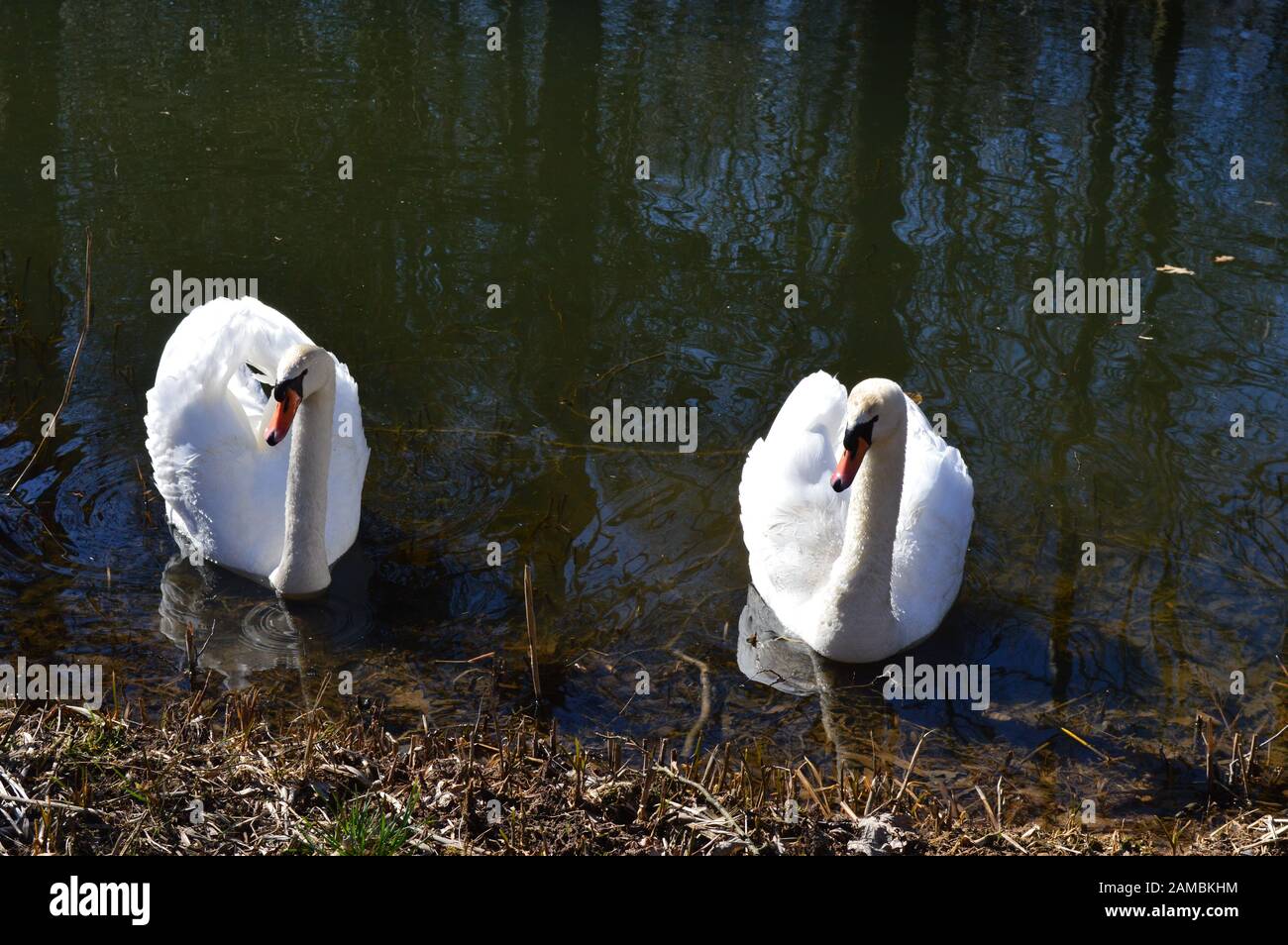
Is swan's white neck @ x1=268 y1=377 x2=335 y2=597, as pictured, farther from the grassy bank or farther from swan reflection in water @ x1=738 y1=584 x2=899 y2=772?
swan reflection in water @ x1=738 y1=584 x2=899 y2=772

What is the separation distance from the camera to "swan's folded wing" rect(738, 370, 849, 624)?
6.72 metres

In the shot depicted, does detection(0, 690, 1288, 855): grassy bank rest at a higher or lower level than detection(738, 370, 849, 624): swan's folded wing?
lower

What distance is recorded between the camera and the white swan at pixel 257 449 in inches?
260

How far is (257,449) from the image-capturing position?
712 cm

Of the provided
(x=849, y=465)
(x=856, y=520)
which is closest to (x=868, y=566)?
(x=856, y=520)

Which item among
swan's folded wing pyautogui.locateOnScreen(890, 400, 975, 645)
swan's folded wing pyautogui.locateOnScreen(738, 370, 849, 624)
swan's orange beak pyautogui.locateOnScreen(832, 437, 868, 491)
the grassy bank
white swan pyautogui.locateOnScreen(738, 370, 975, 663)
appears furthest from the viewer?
swan's folded wing pyautogui.locateOnScreen(738, 370, 849, 624)

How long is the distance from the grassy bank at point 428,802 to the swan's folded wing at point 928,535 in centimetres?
136

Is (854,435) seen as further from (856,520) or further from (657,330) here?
(657,330)

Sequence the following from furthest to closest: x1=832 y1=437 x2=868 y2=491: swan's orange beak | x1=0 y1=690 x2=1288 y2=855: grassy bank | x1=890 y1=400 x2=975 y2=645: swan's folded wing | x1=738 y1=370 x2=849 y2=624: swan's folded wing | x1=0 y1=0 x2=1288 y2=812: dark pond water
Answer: x1=738 y1=370 x2=849 y2=624: swan's folded wing
x1=890 y1=400 x2=975 y2=645: swan's folded wing
x1=0 y1=0 x2=1288 y2=812: dark pond water
x1=832 y1=437 x2=868 y2=491: swan's orange beak
x1=0 y1=690 x2=1288 y2=855: grassy bank

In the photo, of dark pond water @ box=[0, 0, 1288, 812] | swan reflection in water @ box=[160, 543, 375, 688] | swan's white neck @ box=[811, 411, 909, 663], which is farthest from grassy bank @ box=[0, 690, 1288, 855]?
swan's white neck @ box=[811, 411, 909, 663]

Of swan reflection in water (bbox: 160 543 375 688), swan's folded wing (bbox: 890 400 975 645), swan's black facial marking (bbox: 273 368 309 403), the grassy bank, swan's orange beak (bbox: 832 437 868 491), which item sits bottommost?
the grassy bank

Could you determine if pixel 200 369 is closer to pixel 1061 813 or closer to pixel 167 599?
pixel 167 599

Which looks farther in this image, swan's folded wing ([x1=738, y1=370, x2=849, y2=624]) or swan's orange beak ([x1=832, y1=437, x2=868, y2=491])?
swan's folded wing ([x1=738, y1=370, x2=849, y2=624])

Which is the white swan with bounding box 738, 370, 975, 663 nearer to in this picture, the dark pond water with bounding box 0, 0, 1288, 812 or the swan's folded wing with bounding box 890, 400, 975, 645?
the swan's folded wing with bounding box 890, 400, 975, 645
